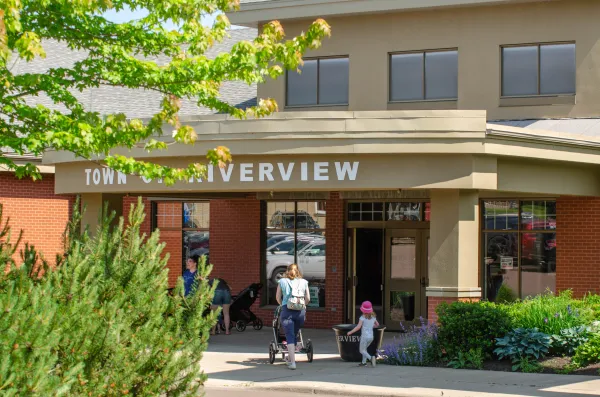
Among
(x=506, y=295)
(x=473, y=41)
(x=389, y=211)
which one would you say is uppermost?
(x=473, y=41)

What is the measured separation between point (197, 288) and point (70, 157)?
12306mm

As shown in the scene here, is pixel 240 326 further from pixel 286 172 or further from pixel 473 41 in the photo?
pixel 473 41

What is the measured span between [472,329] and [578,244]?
234 inches

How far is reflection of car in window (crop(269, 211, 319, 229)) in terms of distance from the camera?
24.6 meters

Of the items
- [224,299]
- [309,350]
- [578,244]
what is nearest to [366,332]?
[309,350]

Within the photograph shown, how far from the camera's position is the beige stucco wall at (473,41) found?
21.7m

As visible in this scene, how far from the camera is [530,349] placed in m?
Answer: 16.0

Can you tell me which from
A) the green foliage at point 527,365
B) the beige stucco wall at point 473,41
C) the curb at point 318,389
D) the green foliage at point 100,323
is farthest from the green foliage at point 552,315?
the green foliage at point 100,323

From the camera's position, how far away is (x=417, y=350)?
55.6 ft

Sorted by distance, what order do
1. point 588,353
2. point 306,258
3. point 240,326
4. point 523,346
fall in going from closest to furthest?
point 588,353, point 523,346, point 240,326, point 306,258

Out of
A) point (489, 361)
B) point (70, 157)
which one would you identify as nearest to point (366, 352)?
point (489, 361)

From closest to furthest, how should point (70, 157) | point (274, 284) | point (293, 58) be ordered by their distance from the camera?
point (293, 58) → point (70, 157) → point (274, 284)

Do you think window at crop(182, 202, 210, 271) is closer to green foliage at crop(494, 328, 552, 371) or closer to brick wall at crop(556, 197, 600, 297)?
brick wall at crop(556, 197, 600, 297)

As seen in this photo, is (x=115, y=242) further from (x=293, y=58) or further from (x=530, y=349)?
(x=530, y=349)
